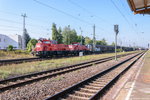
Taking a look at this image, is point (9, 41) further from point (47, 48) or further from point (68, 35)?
point (47, 48)

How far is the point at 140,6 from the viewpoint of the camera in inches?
421

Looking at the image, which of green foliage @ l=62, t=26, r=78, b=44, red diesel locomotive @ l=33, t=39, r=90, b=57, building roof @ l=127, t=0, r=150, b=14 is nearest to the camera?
building roof @ l=127, t=0, r=150, b=14

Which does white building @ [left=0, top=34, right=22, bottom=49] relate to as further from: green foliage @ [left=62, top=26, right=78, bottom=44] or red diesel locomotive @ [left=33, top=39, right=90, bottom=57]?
red diesel locomotive @ [left=33, top=39, right=90, bottom=57]

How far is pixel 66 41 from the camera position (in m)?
93.4

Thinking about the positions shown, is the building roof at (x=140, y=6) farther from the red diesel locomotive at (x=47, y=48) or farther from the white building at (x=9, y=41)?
the white building at (x=9, y=41)

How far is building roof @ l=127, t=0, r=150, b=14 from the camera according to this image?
980 cm

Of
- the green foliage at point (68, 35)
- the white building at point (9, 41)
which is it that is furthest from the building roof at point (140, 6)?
the green foliage at point (68, 35)

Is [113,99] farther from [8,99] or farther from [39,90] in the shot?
[8,99]

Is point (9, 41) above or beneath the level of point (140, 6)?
above

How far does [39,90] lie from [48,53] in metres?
20.2

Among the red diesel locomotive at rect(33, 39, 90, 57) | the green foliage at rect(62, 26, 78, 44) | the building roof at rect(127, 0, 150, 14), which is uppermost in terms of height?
the green foliage at rect(62, 26, 78, 44)

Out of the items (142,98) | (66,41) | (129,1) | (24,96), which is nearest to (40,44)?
(129,1)

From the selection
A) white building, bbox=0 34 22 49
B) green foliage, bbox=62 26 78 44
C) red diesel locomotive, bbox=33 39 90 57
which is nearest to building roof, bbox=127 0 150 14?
red diesel locomotive, bbox=33 39 90 57

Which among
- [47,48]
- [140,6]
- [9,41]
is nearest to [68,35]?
[9,41]
